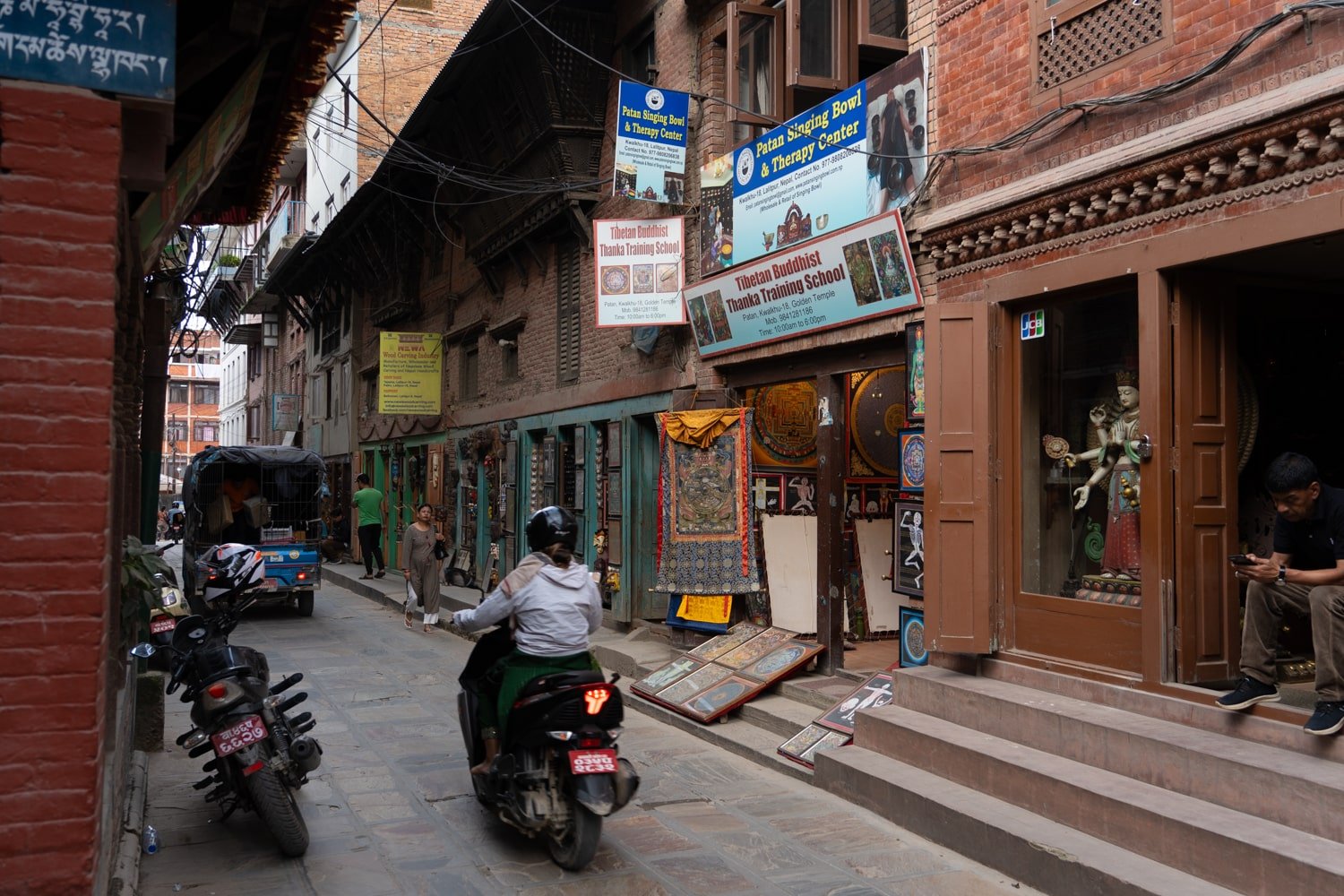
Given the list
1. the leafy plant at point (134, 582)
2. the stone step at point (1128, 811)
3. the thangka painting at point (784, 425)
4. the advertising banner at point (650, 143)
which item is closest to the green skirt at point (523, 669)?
the leafy plant at point (134, 582)

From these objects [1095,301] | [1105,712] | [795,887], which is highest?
[1095,301]

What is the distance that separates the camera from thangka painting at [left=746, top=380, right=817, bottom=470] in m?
11.7

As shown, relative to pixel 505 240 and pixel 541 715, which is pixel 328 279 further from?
pixel 541 715

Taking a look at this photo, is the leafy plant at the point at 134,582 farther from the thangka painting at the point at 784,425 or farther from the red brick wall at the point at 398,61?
the red brick wall at the point at 398,61

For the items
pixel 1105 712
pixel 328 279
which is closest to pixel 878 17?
pixel 1105 712

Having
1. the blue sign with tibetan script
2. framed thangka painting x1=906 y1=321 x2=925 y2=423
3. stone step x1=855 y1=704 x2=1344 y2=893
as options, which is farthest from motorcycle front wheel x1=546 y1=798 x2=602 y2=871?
framed thangka painting x1=906 y1=321 x2=925 y2=423

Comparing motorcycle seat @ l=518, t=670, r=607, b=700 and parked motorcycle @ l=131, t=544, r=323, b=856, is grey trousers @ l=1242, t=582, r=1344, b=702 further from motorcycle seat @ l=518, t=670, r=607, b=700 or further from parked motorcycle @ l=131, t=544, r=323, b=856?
parked motorcycle @ l=131, t=544, r=323, b=856

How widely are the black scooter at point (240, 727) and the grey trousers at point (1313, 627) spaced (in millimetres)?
5041

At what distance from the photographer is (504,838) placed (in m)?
6.48

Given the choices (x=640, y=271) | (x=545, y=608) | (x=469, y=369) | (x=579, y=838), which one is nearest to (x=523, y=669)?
(x=545, y=608)

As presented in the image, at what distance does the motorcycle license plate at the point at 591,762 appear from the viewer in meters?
5.69

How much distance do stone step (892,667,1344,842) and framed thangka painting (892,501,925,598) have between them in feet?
3.50

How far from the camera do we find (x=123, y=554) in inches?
232

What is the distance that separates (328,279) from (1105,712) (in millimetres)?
27751
